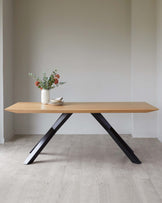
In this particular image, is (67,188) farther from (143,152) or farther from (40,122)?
(40,122)

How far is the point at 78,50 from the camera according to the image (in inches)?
176

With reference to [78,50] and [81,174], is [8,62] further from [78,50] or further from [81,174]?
[81,174]

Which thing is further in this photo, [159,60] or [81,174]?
[159,60]

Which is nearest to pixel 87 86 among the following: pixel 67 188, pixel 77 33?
pixel 77 33

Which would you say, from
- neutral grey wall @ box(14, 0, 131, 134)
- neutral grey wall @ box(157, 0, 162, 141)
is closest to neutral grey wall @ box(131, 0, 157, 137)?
neutral grey wall @ box(157, 0, 162, 141)

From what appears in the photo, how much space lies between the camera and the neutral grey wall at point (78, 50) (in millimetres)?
4430

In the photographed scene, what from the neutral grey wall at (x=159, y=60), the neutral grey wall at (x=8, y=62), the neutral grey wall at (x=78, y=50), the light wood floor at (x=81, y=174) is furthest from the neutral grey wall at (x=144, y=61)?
the neutral grey wall at (x=8, y=62)

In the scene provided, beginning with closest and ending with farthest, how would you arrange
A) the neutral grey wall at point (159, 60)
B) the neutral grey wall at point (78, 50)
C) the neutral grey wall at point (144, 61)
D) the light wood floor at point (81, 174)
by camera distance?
1. the light wood floor at point (81, 174)
2. the neutral grey wall at point (159, 60)
3. the neutral grey wall at point (144, 61)
4. the neutral grey wall at point (78, 50)

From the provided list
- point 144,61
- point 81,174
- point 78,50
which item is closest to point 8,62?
point 78,50

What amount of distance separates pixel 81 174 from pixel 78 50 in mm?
2485

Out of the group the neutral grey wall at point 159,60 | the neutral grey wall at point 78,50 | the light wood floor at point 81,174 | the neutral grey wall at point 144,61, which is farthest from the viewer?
the neutral grey wall at point 78,50

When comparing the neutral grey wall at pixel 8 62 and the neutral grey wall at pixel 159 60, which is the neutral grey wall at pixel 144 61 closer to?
the neutral grey wall at pixel 159 60

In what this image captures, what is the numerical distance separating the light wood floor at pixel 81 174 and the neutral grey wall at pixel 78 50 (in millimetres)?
957

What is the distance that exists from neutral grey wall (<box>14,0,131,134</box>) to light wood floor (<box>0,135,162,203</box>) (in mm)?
957
